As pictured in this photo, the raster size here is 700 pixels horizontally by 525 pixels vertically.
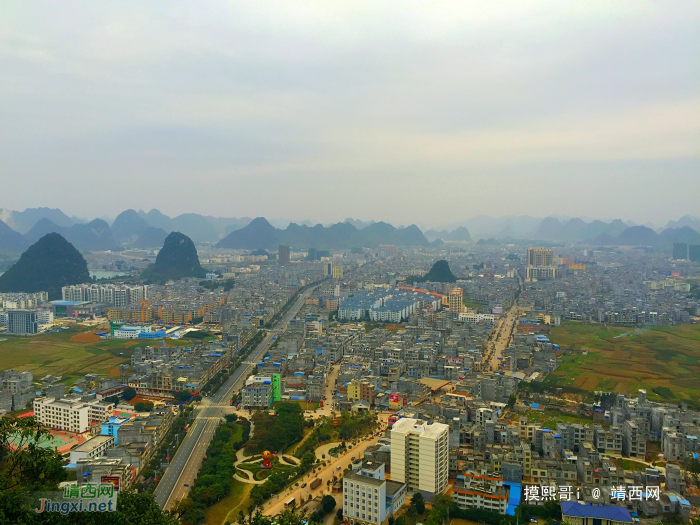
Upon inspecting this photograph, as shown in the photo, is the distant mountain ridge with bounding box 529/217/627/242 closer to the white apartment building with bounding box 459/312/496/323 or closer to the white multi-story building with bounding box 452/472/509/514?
the white apartment building with bounding box 459/312/496/323

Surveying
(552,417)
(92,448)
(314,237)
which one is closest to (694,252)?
(552,417)

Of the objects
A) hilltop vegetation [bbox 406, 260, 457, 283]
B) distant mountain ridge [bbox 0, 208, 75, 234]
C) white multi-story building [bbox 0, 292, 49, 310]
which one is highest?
distant mountain ridge [bbox 0, 208, 75, 234]

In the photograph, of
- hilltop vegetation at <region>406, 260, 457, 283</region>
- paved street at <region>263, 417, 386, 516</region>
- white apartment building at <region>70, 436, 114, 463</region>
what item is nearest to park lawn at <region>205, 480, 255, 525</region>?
paved street at <region>263, 417, 386, 516</region>

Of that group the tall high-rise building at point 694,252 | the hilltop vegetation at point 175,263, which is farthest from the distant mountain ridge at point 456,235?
the hilltop vegetation at point 175,263

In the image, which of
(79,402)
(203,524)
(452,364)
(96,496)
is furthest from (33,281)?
(96,496)

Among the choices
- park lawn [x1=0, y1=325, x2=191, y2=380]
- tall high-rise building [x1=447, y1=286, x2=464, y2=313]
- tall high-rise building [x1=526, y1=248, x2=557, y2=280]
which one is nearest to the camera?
park lawn [x1=0, y1=325, x2=191, y2=380]

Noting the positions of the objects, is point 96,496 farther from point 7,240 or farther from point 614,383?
point 7,240
